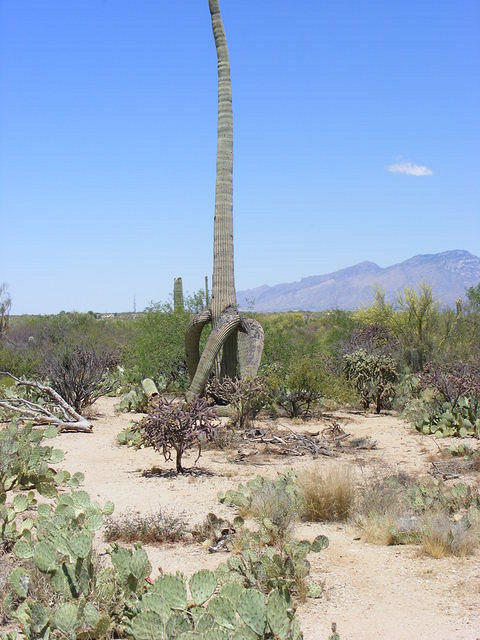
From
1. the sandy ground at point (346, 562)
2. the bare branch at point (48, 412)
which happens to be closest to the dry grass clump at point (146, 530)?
the sandy ground at point (346, 562)

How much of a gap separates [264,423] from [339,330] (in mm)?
12252

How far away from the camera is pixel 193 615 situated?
12.1 ft

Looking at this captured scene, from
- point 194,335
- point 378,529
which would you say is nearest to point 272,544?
point 378,529

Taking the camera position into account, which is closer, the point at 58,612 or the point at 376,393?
the point at 58,612

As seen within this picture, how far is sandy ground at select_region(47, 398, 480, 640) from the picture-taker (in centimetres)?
454

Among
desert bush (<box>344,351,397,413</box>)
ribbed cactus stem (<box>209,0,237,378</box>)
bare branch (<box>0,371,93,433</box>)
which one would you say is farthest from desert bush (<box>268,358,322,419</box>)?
bare branch (<box>0,371,93,433</box>)

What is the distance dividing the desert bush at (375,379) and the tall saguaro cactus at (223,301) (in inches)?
108

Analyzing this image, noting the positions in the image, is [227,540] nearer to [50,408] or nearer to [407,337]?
[50,408]

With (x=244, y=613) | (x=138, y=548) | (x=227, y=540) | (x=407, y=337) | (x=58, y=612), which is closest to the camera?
(x=244, y=613)

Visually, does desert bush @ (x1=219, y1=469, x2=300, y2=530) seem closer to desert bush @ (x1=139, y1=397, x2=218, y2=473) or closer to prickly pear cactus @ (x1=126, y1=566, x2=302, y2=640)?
desert bush @ (x1=139, y1=397, x2=218, y2=473)

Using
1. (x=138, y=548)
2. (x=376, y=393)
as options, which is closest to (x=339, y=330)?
(x=376, y=393)

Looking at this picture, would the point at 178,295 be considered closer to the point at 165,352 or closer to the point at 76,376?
the point at 165,352

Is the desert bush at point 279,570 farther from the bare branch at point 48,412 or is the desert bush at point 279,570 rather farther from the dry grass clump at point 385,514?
the bare branch at point 48,412

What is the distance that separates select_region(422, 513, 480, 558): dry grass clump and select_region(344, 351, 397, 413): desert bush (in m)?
8.47
